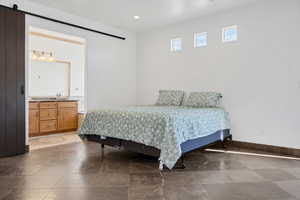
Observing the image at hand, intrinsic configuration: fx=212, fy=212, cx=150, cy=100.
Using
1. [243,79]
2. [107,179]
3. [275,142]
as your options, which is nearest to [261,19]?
[243,79]

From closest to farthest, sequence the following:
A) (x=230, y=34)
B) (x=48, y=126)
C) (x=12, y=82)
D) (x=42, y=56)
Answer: (x=12, y=82), (x=230, y=34), (x=48, y=126), (x=42, y=56)

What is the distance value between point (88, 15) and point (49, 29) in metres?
0.86

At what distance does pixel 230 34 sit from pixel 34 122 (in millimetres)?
4631

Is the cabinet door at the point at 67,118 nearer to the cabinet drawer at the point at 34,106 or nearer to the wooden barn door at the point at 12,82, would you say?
the cabinet drawer at the point at 34,106

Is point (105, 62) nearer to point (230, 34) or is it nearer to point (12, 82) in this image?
point (12, 82)

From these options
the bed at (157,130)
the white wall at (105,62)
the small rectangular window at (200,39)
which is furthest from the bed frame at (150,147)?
the small rectangular window at (200,39)

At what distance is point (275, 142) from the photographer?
3.67 meters

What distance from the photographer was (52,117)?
16.9 ft

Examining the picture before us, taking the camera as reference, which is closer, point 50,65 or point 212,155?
point 212,155

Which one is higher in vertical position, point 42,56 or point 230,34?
point 230,34

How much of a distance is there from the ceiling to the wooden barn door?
70 cm

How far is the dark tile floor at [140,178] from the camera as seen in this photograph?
2116 mm

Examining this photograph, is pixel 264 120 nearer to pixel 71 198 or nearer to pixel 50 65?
pixel 71 198

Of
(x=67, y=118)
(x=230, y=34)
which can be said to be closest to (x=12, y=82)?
(x=67, y=118)
